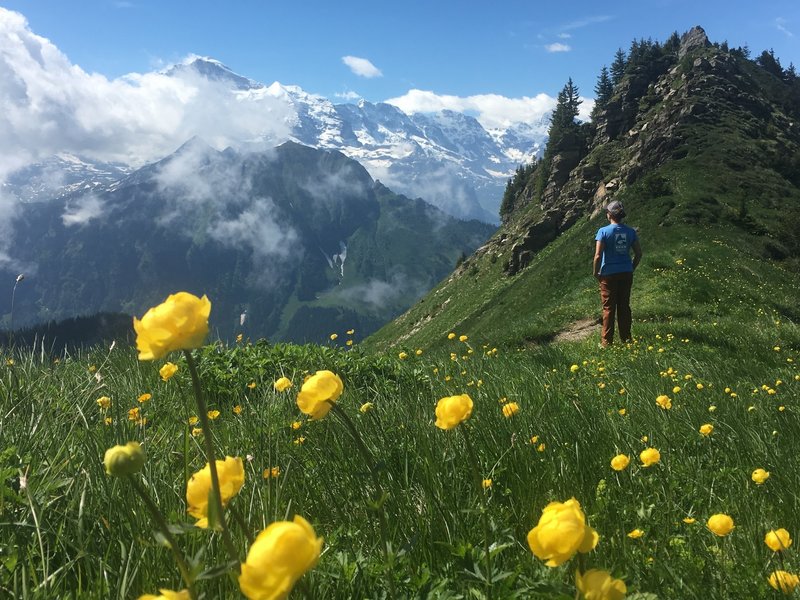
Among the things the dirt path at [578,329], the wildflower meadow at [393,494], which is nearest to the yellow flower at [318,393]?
the wildflower meadow at [393,494]

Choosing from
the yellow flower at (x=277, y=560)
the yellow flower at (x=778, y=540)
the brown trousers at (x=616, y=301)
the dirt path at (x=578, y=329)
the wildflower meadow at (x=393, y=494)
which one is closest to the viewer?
the yellow flower at (x=277, y=560)

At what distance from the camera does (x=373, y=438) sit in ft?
10.0

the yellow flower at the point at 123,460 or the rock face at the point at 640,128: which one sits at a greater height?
the rock face at the point at 640,128

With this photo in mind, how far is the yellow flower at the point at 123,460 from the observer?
0.96 m

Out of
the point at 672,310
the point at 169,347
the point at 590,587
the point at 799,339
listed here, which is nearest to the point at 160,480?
the point at 169,347

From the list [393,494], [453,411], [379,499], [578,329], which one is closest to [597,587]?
[379,499]

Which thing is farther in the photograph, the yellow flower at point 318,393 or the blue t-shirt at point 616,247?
the blue t-shirt at point 616,247

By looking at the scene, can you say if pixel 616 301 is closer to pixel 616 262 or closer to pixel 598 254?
pixel 616 262

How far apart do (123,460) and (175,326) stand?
0.26 m

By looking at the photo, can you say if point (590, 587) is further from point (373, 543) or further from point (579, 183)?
point (579, 183)

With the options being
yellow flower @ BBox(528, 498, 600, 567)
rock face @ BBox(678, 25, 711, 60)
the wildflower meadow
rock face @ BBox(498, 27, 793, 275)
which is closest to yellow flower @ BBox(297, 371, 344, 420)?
the wildflower meadow

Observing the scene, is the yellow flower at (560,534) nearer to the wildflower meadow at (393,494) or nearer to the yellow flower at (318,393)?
the wildflower meadow at (393,494)

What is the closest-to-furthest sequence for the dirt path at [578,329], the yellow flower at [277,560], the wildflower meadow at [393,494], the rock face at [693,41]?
the yellow flower at [277,560] < the wildflower meadow at [393,494] < the dirt path at [578,329] < the rock face at [693,41]

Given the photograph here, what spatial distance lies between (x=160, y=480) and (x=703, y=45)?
8887 centimetres
